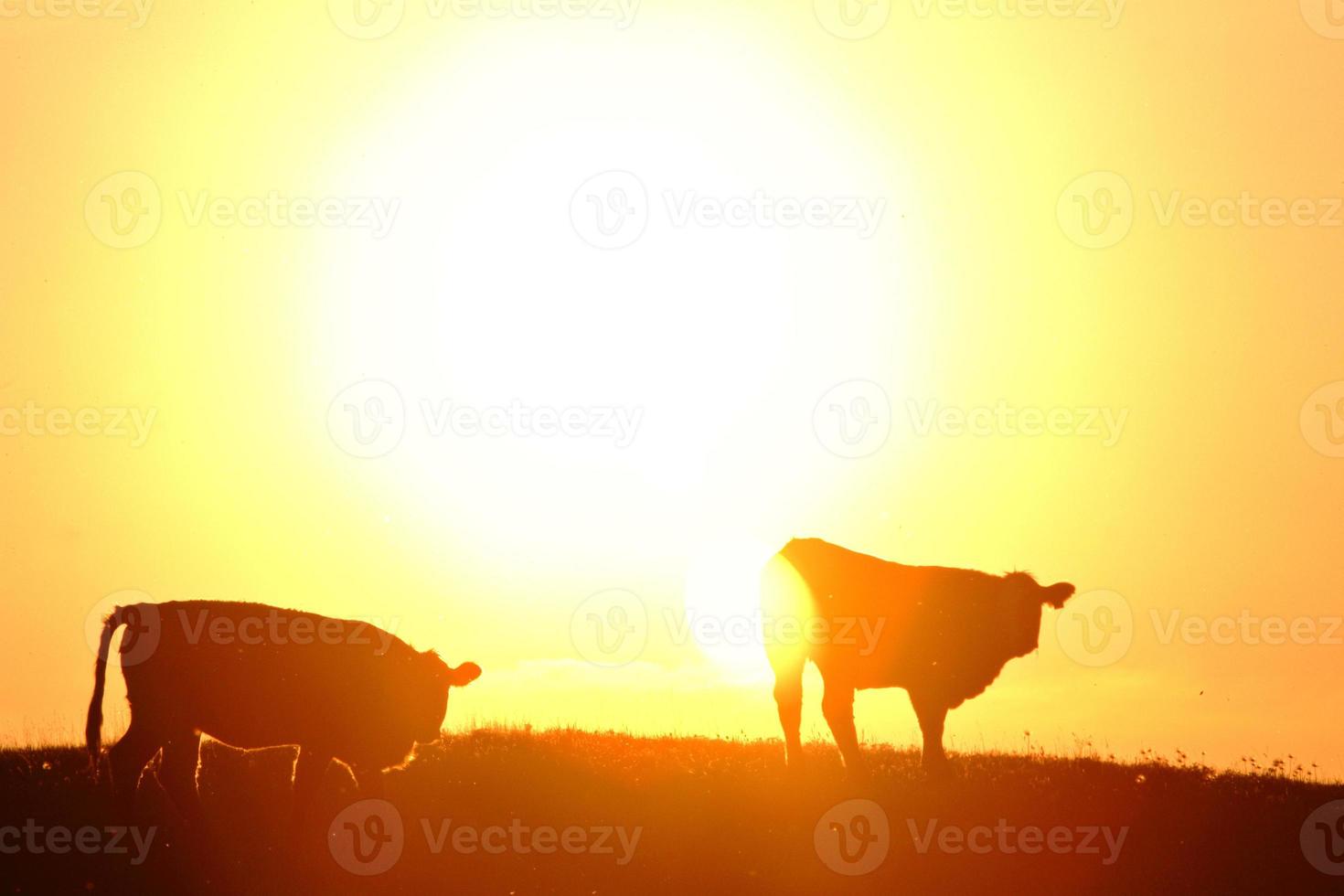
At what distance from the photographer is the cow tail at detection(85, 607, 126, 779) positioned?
43.8 ft

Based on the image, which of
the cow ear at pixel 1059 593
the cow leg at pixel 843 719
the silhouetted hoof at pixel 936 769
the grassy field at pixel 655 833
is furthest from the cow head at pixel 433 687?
the cow ear at pixel 1059 593

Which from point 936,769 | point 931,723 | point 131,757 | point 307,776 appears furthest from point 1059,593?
point 131,757

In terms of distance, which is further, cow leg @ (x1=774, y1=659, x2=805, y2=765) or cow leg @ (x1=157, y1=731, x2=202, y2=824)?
cow leg @ (x1=774, y1=659, x2=805, y2=765)

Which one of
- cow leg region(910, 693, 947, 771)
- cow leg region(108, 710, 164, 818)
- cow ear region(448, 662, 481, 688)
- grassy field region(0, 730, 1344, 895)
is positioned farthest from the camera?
cow leg region(910, 693, 947, 771)

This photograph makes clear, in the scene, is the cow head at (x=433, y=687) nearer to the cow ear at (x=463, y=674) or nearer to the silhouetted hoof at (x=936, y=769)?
the cow ear at (x=463, y=674)

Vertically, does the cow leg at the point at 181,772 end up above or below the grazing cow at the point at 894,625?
below

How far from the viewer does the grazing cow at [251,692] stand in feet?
42.9

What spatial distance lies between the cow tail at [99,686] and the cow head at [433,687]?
319 centimetres

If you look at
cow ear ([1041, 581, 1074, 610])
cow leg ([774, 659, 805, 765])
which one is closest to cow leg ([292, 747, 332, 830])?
cow leg ([774, 659, 805, 765])

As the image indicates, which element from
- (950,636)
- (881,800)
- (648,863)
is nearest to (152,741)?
(648,863)

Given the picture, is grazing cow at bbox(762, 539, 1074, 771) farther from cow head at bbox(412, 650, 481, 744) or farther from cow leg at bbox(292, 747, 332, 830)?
cow leg at bbox(292, 747, 332, 830)

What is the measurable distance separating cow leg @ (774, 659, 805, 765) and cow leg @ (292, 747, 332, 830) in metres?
5.67

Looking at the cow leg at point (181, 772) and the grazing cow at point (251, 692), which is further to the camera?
the grazing cow at point (251, 692)

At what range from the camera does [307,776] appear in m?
13.2
